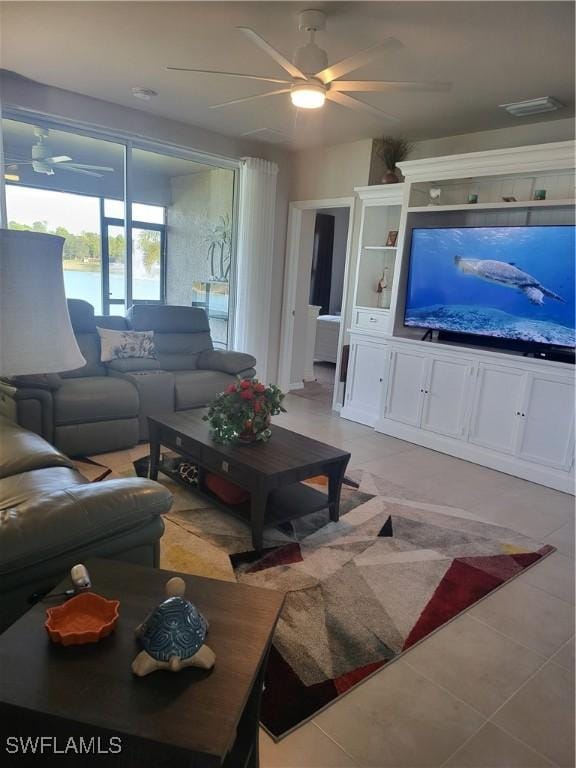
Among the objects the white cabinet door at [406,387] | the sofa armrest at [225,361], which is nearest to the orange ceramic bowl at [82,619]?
the sofa armrest at [225,361]

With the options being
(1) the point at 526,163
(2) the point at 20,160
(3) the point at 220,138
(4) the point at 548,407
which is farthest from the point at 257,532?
(3) the point at 220,138

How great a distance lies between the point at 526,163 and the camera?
12.1ft

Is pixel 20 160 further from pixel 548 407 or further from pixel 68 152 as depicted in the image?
pixel 548 407

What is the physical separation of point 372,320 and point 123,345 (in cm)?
241

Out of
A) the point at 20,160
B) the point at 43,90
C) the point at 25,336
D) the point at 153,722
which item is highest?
the point at 43,90

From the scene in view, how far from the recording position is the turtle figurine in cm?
105

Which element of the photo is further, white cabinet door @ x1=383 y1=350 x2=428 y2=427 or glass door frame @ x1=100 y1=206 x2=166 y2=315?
glass door frame @ x1=100 y1=206 x2=166 y2=315

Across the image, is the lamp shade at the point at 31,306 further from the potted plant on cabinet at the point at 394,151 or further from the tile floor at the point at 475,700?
the potted plant on cabinet at the point at 394,151

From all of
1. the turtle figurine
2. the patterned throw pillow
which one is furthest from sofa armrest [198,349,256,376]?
the turtle figurine

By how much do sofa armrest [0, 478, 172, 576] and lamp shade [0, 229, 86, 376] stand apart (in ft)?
1.54

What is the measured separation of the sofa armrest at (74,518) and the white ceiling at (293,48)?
257cm

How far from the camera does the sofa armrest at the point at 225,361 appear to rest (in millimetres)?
4629

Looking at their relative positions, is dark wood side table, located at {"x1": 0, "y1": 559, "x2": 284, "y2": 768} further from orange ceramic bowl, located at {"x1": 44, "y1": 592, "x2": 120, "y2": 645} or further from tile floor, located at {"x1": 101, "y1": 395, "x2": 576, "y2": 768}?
tile floor, located at {"x1": 101, "y1": 395, "x2": 576, "y2": 768}

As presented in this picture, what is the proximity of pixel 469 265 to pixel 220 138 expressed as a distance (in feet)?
9.91
